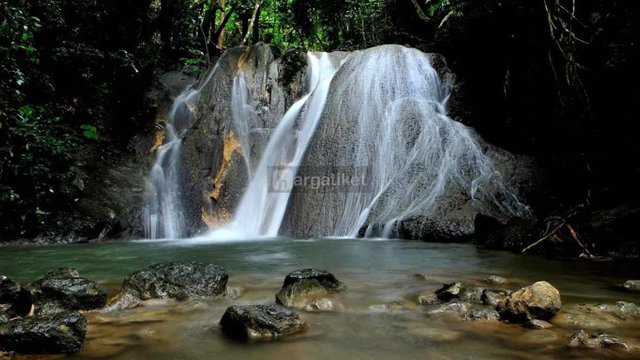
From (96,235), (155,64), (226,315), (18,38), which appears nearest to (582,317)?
(226,315)

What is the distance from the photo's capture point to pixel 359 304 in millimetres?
3266

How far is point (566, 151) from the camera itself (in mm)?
7527

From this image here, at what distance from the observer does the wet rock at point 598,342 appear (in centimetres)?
229

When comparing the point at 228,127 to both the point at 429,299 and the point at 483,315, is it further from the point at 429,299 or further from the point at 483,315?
the point at 483,315

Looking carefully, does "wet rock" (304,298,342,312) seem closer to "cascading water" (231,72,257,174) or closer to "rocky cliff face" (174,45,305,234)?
"rocky cliff face" (174,45,305,234)

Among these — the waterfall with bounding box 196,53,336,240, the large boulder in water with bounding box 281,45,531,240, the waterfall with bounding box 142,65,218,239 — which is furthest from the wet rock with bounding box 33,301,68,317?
the waterfall with bounding box 142,65,218,239

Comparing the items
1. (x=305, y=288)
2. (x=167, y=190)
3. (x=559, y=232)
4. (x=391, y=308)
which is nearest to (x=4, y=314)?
(x=305, y=288)

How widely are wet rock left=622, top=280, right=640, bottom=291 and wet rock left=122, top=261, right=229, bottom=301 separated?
3.19 m

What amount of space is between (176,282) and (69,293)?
0.71m

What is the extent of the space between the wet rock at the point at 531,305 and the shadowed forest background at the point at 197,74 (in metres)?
3.38

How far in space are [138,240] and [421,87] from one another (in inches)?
256

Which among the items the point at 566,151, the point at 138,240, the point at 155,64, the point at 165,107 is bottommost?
the point at 138,240

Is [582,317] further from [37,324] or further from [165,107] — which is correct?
[165,107]

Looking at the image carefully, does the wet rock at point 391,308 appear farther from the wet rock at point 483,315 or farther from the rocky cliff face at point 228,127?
the rocky cliff face at point 228,127
